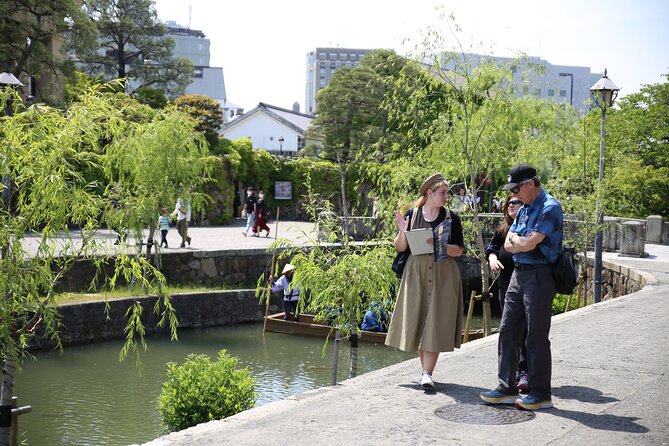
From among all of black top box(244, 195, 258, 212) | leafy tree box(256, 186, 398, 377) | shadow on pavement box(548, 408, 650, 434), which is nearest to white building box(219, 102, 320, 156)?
black top box(244, 195, 258, 212)

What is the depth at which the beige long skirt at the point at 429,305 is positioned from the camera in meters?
7.23

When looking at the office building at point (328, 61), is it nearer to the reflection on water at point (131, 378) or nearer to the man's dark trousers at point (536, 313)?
the reflection on water at point (131, 378)

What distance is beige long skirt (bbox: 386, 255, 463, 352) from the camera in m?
7.23

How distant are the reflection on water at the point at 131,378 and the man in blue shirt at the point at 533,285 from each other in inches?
237

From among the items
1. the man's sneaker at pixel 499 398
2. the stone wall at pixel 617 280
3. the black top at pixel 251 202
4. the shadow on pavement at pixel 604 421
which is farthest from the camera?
the black top at pixel 251 202

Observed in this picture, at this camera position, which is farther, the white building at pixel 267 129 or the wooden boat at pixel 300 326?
the white building at pixel 267 129

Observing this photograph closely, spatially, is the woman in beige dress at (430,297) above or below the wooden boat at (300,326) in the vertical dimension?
above

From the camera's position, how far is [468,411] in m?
6.48

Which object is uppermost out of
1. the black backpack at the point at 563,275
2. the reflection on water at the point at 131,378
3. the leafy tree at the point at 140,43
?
the leafy tree at the point at 140,43

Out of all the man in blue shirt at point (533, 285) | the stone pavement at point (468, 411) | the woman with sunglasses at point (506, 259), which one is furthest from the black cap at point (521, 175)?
the stone pavement at point (468, 411)

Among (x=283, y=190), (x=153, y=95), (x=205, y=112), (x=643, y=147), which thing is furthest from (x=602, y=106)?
(x=153, y=95)

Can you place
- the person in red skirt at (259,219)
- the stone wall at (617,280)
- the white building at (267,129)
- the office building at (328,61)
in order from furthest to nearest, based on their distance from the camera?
the office building at (328,61)
the white building at (267,129)
the person in red skirt at (259,219)
the stone wall at (617,280)

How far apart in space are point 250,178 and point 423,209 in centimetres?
3453

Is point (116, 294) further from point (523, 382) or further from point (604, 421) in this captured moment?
point (604, 421)
